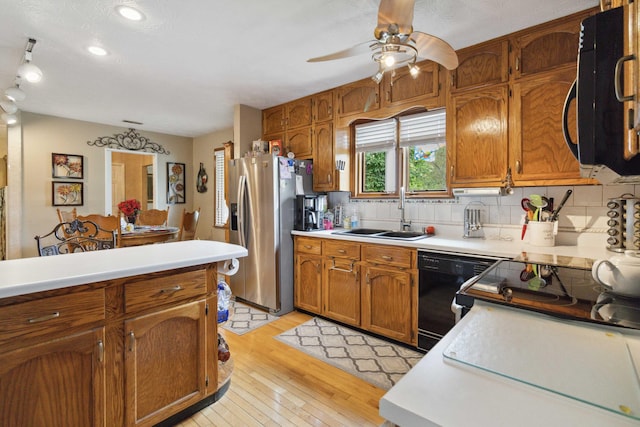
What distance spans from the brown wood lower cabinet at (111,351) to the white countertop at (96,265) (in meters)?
0.07

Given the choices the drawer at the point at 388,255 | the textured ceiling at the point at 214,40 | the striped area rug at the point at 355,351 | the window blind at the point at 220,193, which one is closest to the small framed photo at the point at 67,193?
the textured ceiling at the point at 214,40

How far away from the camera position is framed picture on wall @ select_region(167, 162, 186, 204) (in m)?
5.72

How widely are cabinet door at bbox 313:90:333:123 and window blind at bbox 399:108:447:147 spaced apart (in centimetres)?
76

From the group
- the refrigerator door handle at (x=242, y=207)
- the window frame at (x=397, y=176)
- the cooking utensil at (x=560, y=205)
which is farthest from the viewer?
the refrigerator door handle at (x=242, y=207)

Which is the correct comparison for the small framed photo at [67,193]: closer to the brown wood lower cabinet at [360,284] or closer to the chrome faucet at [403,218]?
the brown wood lower cabinet at [360,284]

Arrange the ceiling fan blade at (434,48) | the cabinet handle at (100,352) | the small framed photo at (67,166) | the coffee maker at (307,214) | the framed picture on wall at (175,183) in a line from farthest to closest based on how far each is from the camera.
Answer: the framed picture on wall at (175,183) < the small framed photo at (67,166) < the coffee maker at (307,214) < the ceiling fan blade at (434,48) < the cabinet handle at (100,352)

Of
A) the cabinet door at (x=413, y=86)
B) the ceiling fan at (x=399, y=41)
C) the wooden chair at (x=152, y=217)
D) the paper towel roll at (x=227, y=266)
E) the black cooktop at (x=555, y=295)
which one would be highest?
the cabinet door at (x=413, y=86)

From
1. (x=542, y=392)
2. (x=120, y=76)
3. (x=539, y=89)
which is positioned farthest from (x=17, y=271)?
(x=539, y=89)

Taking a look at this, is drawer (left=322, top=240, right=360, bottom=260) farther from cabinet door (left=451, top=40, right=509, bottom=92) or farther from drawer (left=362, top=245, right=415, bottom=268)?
cabinet door (left=451, top=40, right=509, bottom=92)

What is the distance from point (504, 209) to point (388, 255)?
1011 mm

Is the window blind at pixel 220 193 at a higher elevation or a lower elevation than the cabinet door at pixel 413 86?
lower

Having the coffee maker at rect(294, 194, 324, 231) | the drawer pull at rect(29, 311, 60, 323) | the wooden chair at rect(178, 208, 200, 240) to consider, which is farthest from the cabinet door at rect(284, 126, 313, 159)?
the drawer pull at rect(29, 311, 60, 323)

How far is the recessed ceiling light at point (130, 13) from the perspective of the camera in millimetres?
1923

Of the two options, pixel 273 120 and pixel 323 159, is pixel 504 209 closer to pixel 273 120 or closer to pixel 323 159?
pixel 323 159
